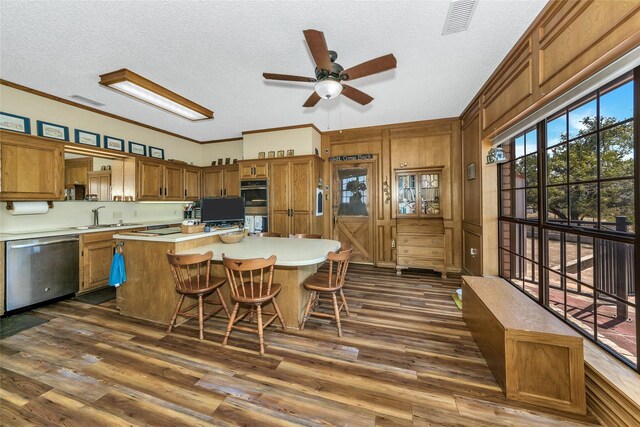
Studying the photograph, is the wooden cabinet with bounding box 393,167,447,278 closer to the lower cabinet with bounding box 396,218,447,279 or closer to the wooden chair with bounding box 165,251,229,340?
the lower cabinet with bounding box 396,218,447,279

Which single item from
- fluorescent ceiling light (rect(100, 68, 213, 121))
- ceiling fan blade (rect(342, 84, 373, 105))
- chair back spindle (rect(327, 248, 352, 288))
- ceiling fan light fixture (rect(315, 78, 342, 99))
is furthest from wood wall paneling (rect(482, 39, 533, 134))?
fluorescent ceiling light (rect(100, 68, 213, 121))

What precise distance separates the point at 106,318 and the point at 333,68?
367 centimetres

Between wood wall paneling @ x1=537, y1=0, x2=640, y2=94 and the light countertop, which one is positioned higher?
wood wall paneling @ x1=537, y1=0, x2=640, y2=94

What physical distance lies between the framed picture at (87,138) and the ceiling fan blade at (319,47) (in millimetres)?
4173

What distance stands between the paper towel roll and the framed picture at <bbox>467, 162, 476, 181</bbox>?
246 inches

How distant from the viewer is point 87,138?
3869 mm

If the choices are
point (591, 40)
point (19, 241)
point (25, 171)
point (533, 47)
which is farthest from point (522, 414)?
point (25, 171)

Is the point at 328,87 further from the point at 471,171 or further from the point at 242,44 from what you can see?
the point at 471,171

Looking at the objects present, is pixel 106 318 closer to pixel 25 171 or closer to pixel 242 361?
pixel 242 361

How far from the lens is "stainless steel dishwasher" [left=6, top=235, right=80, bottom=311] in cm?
282

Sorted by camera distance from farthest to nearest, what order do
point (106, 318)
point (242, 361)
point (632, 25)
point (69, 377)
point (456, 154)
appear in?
1. point (456, 154)
2. point (106, 318)
3. point (242, 361)
4. point (69, 377)
5. point (632, 25)

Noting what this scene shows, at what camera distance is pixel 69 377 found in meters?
1.84

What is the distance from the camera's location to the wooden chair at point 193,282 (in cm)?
221

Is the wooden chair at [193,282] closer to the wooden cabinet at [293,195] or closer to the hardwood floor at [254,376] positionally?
the hardwood floor at [254,376]
